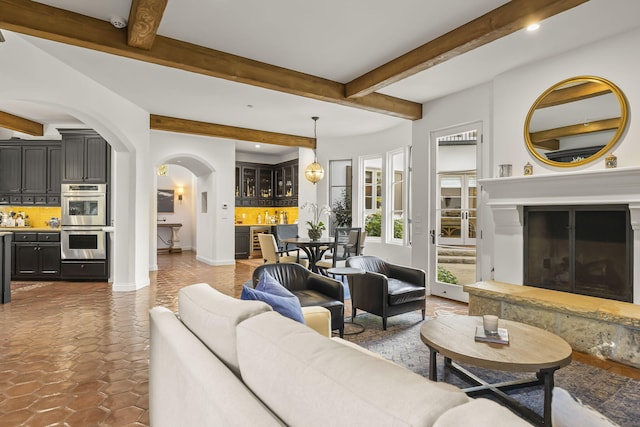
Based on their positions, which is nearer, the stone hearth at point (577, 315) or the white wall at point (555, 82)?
the stone hearth at point (577, 315)

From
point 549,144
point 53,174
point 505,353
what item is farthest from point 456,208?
point 53,174

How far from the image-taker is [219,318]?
137cm

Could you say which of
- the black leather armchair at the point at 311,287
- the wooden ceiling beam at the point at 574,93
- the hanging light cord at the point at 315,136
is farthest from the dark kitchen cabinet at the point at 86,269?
the wooden ceiling beam at the point at 574,93

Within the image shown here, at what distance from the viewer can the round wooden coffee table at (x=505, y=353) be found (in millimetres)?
2094

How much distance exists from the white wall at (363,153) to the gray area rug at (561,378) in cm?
332

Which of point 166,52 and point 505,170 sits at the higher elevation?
point 166,52

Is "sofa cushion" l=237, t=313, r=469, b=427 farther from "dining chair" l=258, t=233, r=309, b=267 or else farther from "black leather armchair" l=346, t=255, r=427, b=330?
"dining chair" l=258, t=233, r=309, b=267

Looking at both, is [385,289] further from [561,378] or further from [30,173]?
[30,173]

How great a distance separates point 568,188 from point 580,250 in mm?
665

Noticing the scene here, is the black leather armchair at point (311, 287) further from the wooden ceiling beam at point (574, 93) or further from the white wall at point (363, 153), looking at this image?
the white wall at point (363, 153)

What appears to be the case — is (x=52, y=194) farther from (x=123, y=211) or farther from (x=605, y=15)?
(x=605, y=15)

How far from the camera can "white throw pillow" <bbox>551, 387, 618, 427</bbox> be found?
0.69 m

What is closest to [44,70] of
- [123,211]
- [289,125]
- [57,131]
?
[123,211]

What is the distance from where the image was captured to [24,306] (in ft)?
15.8
